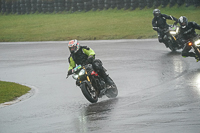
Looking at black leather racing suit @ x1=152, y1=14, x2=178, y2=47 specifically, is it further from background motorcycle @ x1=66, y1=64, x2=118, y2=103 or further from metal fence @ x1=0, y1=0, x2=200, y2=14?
metal fence @ x1=0, y1=0, x2=200, y2=14

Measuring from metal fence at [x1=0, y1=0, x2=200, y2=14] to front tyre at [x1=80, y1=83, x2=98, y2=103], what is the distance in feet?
76.0

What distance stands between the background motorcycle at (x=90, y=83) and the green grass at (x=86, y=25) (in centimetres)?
1578

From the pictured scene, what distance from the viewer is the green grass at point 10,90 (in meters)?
12.8

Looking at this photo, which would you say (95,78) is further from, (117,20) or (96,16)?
(96,16)

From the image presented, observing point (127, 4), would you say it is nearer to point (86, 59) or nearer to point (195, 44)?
point (195, 44)

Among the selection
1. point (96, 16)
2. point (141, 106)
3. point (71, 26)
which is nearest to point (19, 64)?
point (141, 106)

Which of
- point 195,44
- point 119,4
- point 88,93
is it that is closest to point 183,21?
point 195,44

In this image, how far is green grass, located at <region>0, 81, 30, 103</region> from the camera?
42.1 ft

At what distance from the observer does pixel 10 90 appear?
1381cm

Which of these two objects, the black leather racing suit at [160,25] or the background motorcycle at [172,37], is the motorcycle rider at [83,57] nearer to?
the background motorcycle at [172,37]

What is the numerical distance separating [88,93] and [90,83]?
290mm

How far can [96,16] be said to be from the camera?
124 ft

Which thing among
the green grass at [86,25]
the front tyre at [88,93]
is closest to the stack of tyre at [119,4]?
the green grass at [86,25]

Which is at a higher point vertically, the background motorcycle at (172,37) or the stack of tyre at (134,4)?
the background motorcycle at (172,37)
